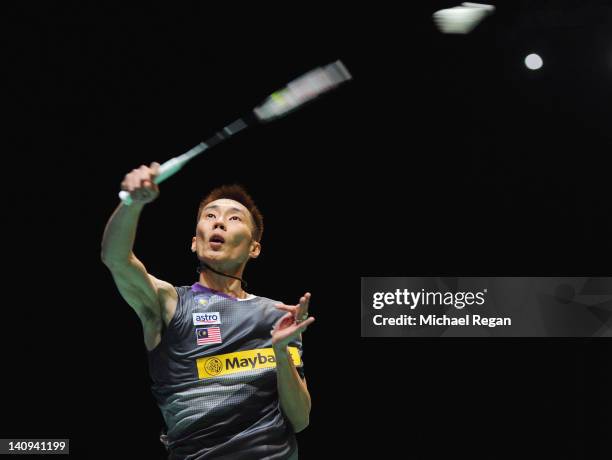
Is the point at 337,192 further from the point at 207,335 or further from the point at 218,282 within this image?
the point at 207,335

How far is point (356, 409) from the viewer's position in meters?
4.57

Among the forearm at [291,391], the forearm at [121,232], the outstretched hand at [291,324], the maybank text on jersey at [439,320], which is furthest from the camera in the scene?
the maybank text on jersey at [439,320]

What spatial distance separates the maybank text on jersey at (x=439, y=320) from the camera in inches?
183

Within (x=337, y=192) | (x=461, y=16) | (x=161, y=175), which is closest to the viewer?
(x=161, y=175)

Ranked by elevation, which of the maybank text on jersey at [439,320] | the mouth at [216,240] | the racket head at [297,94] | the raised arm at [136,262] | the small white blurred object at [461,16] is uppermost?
the small white blurred object at [461,16]

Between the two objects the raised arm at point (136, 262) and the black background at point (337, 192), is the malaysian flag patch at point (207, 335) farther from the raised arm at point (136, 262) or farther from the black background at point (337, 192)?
the black background at point (337, 192)

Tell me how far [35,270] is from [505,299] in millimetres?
2611

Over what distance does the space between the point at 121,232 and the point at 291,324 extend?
632mm

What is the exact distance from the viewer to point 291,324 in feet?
8.76

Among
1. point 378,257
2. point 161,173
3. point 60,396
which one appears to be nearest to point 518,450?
point 378,257

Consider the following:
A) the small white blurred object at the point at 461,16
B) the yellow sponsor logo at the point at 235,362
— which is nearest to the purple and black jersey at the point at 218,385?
the yellow sponsor logo at the point at 235,362
